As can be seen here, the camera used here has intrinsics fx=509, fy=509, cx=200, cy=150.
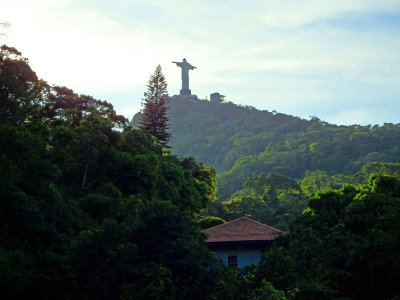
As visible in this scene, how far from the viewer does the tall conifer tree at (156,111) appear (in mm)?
40500

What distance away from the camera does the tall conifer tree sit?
40.5 meters

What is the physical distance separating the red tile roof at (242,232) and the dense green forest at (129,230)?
2604 millimetres

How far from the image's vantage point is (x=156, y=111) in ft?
136

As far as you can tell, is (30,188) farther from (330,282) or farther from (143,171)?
(330,282)

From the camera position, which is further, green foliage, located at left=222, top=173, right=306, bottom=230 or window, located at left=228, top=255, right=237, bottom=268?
green foliage, located at left=222, top=173, right=306, bottom=230

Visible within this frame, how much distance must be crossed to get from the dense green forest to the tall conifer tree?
560 inches

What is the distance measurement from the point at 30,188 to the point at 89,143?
4817mm

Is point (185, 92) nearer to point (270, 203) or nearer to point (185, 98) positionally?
point (185, 98)

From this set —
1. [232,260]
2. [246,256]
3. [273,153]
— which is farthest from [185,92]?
[246,256]

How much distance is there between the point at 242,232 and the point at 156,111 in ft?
63.8

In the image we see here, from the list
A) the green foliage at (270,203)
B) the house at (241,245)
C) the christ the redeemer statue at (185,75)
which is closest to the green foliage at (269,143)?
the christ the redeemer statue at (185,75)

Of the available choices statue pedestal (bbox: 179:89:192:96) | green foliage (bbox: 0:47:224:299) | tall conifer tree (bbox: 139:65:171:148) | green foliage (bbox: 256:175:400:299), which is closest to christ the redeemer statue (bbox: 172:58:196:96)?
statue pedestal (bbox: 179:89:192:96)

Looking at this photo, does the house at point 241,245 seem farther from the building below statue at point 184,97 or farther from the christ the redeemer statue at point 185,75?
the building below statue at point 184,97

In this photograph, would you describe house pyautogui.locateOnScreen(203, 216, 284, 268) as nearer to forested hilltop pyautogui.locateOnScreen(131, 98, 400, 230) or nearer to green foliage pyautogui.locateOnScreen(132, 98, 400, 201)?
forested hilltop pyautogui.locateOnScreen(131, 98, 400, 230)
